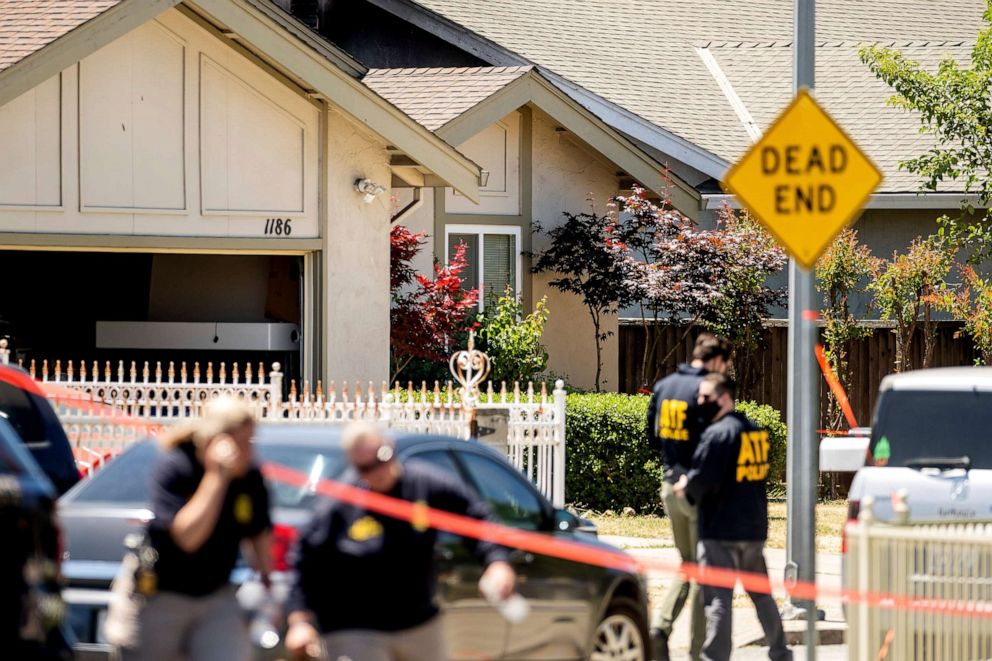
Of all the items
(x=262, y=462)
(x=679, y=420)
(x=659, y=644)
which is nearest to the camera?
(x=262, y=462)

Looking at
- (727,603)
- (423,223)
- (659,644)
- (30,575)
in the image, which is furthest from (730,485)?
(423,223)

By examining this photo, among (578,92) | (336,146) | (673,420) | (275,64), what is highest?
(578,92)

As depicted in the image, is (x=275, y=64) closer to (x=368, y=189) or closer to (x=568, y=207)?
(x=368, y=189)

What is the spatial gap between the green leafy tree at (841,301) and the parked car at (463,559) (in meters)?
11.9

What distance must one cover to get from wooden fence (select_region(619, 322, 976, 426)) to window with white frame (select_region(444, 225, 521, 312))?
2.17 m

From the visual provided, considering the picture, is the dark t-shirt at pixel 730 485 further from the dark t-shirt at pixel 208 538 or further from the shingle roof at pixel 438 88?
the shingle roof at pixel 438 88

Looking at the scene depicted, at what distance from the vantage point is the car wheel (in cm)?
855

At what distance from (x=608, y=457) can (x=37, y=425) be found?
7272mm

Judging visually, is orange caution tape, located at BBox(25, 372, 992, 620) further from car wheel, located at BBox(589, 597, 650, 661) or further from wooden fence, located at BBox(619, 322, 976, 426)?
wooden fence, located at BBox(619, 322, 976, 426)

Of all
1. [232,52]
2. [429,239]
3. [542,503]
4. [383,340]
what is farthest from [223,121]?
[542,503]

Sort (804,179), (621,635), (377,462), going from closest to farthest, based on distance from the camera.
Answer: (377,462) → (804,179) → (621,635)

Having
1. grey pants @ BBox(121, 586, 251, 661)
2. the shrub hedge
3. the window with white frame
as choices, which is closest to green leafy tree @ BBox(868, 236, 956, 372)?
the window with white frame

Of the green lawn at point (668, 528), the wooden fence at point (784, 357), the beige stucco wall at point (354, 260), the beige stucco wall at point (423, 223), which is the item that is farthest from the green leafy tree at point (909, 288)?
the beige stucco wall at point (354, 260)

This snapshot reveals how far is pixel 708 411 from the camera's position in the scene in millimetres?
9781
